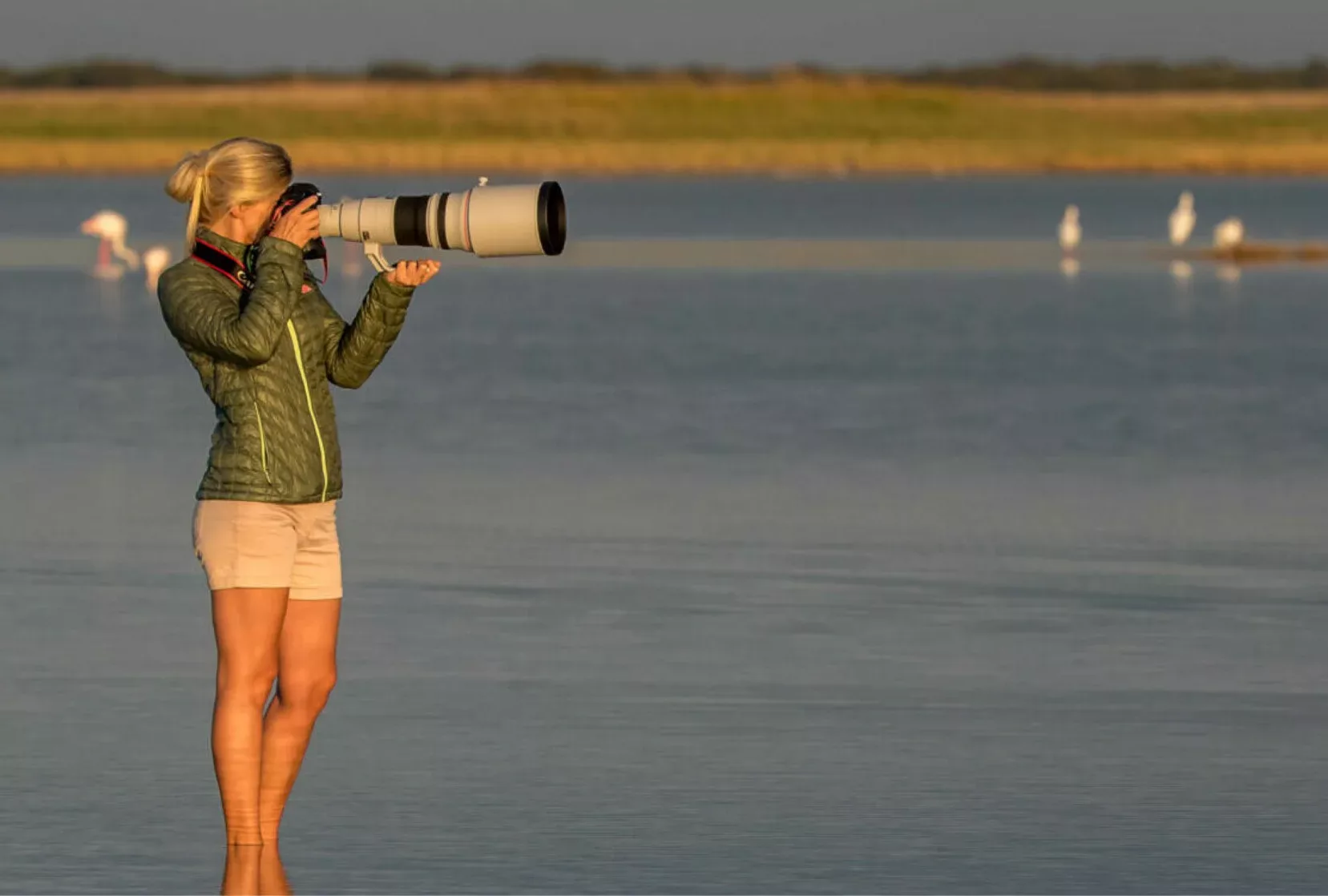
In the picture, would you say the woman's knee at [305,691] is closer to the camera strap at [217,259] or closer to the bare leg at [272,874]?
the bare leg at [272,874]

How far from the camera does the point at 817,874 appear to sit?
5.98 meters

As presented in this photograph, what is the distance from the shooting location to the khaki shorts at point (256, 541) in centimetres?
586

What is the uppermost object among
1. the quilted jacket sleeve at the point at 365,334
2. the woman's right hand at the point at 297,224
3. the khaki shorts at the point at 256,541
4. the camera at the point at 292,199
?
the camera at the point at 292,199

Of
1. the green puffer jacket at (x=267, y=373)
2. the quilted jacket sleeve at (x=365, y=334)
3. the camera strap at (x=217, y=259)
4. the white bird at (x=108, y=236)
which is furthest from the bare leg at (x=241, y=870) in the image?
the white bird at (x=108, y=236)

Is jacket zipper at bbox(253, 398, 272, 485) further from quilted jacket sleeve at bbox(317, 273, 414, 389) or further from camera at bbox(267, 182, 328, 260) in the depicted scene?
camera at bbox(267, 182, 328, 260)

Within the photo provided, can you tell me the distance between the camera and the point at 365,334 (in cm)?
600

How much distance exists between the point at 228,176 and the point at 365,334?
396mm

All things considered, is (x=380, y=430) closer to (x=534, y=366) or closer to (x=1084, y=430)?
(x=1084, y=430)

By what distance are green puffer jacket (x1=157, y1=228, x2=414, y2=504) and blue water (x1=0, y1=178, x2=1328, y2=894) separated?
76 cm

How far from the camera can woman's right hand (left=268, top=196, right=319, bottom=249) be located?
5.92 m

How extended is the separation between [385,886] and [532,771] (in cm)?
107

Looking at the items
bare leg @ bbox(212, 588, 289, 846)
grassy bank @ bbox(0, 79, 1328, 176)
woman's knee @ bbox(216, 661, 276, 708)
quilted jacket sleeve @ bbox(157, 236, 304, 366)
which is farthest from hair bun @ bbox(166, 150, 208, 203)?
grassy bank @ bbox(0, 79, 1328, 176)

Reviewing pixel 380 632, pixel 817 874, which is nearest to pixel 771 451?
pixel 380 632

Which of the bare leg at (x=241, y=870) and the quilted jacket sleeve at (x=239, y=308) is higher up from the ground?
the quilted jacket sleeve at (x=239, y=308)
